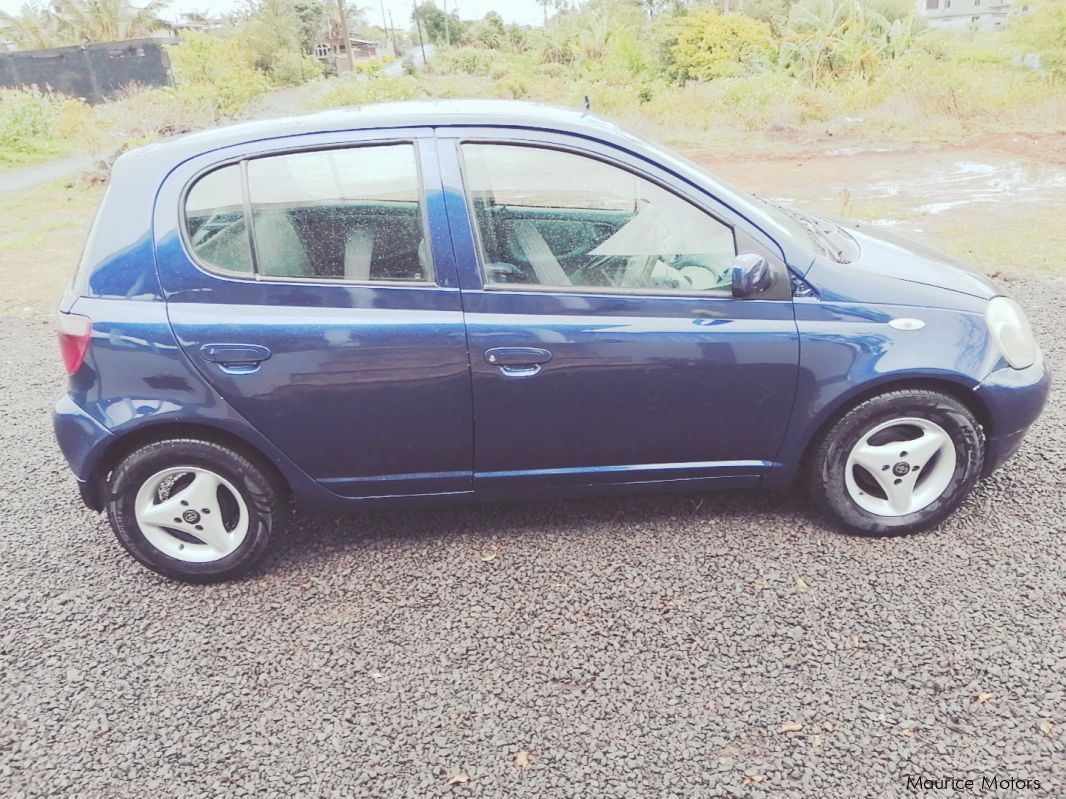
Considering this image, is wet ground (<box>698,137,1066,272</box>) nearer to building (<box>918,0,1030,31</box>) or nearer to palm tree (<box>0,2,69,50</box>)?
palm tree (<box>0,2,69,50</box>)

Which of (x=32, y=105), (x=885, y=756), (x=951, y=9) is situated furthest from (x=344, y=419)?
(x=951, y=9)

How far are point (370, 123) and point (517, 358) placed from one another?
1038mm

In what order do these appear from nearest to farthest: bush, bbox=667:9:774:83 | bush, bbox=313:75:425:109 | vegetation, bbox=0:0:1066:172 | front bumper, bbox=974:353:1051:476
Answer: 1. front bumper, bbox=974:353:1051:476
2. vegetation, bbox=0:0:1066:172
3. bush, bbox=313:75:425:109
4. bush, bbox=667:9:774:83

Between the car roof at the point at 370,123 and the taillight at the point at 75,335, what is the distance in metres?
0.64

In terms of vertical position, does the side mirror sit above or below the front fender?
above

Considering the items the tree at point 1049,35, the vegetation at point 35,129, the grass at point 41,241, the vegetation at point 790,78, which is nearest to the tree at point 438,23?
the vegetation at point 790,78

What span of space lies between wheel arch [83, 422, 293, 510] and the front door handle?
96cm

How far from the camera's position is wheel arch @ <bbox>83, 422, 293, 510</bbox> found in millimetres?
2873

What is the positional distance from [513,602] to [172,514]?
4.46ft

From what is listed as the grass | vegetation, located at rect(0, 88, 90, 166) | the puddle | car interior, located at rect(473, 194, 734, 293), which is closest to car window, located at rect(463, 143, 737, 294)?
car interior, located at rect(473, 194, 734, 293)

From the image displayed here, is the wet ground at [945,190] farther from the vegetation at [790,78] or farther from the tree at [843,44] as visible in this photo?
the tree at [843,44]

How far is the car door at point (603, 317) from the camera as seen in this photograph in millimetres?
2822

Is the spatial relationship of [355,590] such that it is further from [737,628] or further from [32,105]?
[32,105]

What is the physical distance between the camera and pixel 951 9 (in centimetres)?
6838
